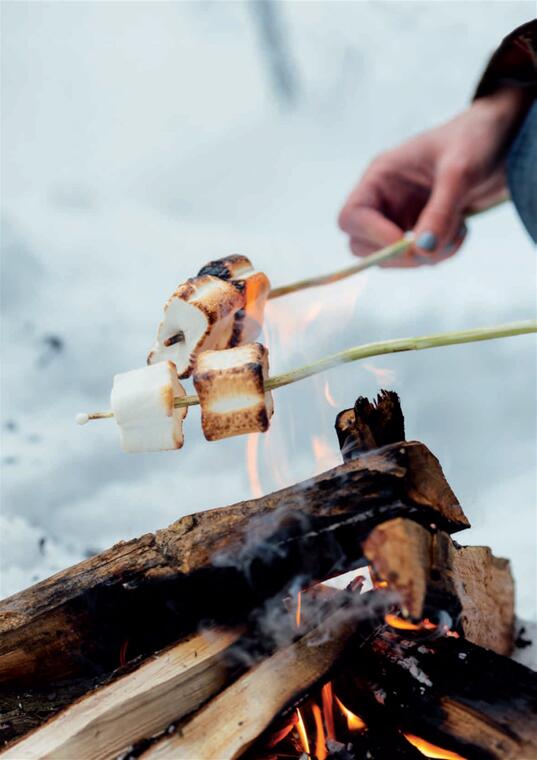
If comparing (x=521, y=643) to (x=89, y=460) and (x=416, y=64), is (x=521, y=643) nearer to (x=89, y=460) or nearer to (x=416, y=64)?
(x=89, y=460)

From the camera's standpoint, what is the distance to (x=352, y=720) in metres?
2.00

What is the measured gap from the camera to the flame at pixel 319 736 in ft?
6.34

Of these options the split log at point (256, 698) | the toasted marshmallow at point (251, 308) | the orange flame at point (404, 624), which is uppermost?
the toasted marshmallow at point (251, 308)

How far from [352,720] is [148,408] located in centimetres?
129

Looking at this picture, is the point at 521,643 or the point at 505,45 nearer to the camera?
the point at 505,45

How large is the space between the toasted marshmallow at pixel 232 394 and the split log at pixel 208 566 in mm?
357

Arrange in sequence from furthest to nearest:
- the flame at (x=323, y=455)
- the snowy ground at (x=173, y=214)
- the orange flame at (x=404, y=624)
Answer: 1. the snowy ground at (x=173, y=214)
2. the flame at (x=323, y=455)
3. the orange flame at (x=404, y=624)

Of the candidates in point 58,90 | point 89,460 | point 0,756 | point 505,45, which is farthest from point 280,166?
point 0,756

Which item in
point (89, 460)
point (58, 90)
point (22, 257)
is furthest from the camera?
point (58, 90)

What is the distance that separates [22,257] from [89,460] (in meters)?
2.02

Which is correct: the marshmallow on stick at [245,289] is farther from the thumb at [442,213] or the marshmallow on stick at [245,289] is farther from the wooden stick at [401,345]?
the thumb at [442,213]

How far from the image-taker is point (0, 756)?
5.99 ft

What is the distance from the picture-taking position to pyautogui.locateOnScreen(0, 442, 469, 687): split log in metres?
1.88

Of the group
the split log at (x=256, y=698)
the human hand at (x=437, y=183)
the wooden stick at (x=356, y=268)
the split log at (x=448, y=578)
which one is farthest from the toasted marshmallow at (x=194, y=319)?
the split log at (x=256, y=698)
